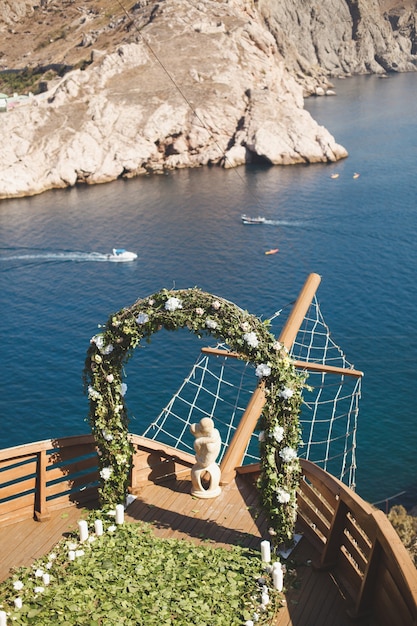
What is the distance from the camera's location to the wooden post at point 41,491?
11375mm

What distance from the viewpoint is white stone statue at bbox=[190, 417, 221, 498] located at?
1158cm

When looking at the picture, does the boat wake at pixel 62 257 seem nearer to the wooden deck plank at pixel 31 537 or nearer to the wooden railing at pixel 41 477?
the wooden railing at pixel 41 477

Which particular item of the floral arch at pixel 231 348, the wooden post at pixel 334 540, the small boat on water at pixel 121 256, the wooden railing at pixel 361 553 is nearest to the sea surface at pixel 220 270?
the small boat on water at pixel 121 256

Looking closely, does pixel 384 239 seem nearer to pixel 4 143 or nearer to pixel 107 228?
pixel 107 228

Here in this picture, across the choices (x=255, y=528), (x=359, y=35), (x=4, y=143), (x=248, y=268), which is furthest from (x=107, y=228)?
(x=359, y=35)

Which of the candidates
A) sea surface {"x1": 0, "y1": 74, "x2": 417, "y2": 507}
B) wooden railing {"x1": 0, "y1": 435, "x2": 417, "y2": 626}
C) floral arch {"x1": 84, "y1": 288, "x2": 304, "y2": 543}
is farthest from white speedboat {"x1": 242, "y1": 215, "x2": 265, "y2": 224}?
floral arch {"x1": 84, "y1": 288, "x2": 304, "y2": 543}

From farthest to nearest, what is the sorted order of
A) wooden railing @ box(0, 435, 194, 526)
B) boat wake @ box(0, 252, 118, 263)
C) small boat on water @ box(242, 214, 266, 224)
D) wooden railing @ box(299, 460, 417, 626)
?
small boat on water @ box(242, 214, 266, 224) < boat wake @ box(0, 252, 118, 263) < wooden railing @ box(0, 435, 194, 526) < wooden railing @ box(299, 460, 417, 626)

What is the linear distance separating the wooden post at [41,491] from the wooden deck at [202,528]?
0.40 ft

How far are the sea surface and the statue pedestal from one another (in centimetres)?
1554

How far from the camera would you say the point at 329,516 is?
10.0 m

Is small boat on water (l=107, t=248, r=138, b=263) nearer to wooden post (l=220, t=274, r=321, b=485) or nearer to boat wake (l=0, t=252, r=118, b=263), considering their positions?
boat wake (l=0, t=252, r=118, b=263)

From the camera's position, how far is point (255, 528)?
1112 centimetres

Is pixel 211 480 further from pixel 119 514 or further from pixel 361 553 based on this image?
pixel 361 553

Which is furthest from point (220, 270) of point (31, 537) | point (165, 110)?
point (31, 537)
